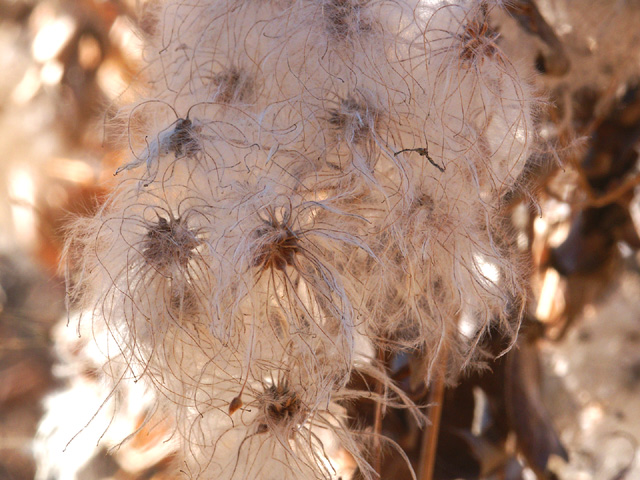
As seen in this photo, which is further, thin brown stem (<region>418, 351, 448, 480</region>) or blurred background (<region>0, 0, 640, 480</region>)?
blurred background (<region>0, 0, 640, 480</region>)

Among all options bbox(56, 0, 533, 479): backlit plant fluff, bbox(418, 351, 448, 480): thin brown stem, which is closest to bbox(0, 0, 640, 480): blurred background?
Result: bbox(418, 351, 448, 480): thin brown stem

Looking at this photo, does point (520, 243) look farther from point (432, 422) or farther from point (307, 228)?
point (307, 228)

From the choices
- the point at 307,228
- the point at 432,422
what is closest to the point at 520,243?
the point at 432,422

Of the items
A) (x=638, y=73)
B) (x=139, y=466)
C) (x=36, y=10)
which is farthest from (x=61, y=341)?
(x=638, y=73)

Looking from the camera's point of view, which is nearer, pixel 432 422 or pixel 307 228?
pixel 307 228

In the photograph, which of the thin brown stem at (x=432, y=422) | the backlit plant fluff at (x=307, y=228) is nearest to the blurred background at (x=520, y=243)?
the thin brown stem at (x=432, y=422)

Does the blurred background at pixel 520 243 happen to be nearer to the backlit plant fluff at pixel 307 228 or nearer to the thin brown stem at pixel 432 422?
the thin brown stem at pixel 432 422

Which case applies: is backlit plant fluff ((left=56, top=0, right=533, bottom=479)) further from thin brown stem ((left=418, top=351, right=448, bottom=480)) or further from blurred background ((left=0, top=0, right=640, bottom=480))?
blurred background ((left=0, top=0, right=640, bottom=480))
